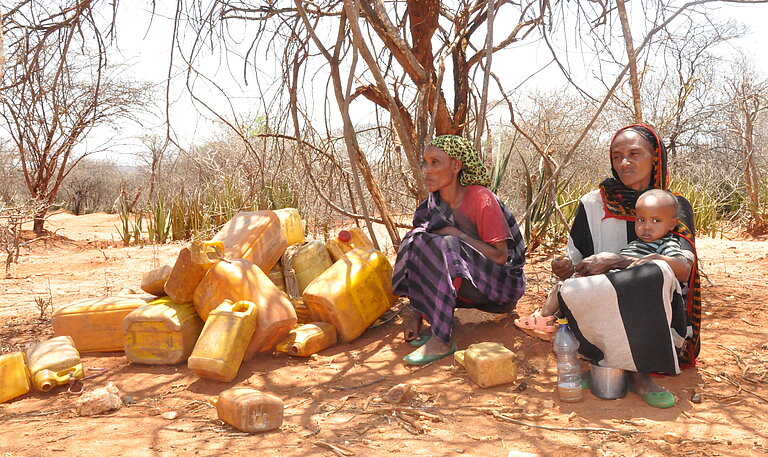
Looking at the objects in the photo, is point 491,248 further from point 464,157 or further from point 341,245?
point 341,245

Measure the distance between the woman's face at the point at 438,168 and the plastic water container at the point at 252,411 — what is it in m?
1.55

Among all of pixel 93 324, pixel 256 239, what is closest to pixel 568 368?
pixel 256 239

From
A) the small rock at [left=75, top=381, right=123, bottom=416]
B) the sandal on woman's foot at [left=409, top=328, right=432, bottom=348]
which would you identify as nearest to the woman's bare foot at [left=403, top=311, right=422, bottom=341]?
the sandal on woman's foot at [left=409, top=328, right=432, bottom=348]

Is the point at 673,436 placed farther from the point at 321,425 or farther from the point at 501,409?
the point at 321,425

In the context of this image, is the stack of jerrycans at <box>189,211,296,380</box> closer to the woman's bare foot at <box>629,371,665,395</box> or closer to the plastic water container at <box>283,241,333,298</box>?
the plastic water container at <box>283,241,333,298</box>

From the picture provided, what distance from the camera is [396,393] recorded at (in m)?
2.77

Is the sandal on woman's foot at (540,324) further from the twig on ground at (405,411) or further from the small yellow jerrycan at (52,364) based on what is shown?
the small yellow jerrycan at (52,364)

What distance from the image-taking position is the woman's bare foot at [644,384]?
2.56m

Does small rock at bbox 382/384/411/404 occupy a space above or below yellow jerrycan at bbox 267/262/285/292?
below

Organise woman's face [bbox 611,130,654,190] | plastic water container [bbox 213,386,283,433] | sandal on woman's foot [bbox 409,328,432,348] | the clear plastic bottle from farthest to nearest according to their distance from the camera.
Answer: sandal on woman's foot [bbox 409,328,432,348] < woman's face [bbox 611,130,654,190] < the clear plastic bottle < plastic water container [bbox 213,386,283,433]

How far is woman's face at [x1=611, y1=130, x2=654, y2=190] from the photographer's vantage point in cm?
277

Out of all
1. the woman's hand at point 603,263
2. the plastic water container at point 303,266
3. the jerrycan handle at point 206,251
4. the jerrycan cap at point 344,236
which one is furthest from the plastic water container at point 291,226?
the woman's hand at point 603,263

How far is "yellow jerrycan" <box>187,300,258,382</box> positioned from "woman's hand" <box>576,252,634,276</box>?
1689 millimetres

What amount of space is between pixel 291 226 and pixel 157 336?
4.49 ft
